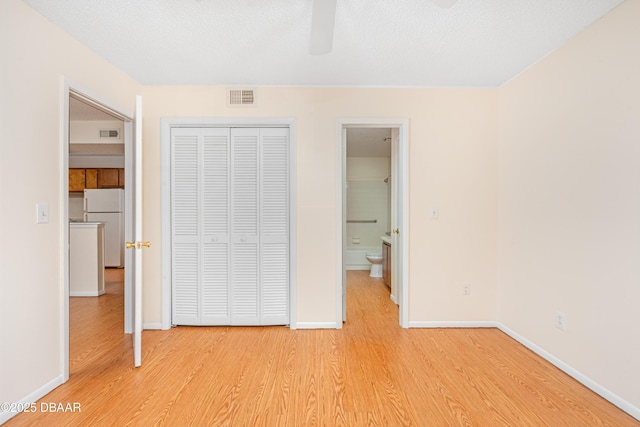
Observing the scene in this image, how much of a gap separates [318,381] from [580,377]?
72.5 inches

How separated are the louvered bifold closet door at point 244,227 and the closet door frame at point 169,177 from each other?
138 mm

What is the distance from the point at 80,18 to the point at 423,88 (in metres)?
2.85

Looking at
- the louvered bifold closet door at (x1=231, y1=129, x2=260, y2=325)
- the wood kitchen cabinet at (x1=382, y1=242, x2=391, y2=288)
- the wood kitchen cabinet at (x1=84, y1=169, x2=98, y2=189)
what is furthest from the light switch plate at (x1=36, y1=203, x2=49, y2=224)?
the wood kitchen cabinet at (x1=84, y1=169, x2=98, y2=189)

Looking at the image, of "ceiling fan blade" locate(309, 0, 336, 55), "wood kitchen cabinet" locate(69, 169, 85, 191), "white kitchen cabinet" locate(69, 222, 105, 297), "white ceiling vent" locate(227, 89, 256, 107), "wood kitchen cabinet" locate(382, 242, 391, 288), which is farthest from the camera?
"wood kitchen cabinet" locate(69, 169, 85, 191)

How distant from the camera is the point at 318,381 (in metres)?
2.13

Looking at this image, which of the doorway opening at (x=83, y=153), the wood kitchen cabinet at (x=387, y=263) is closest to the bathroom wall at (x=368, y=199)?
the wood kitchen cabinet at (x=387, y=263)

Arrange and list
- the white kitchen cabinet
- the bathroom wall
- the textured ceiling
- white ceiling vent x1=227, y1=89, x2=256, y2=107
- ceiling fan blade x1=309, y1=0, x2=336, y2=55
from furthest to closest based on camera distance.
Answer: the bathroom wall
the white kitchen cabinet
white ceiling vent x1=227, y1=89, x2=256, y2=107
the textured ceiling
ceiling fan blade x1=309, y1=0, x2=336, y2=55

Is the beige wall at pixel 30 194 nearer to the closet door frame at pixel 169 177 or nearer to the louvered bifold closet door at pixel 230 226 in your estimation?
the closet door frame at pixel 169 177

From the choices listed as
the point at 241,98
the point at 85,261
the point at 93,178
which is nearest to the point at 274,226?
the point at 241,98

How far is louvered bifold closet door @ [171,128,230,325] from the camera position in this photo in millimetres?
3076

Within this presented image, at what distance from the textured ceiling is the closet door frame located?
38cm

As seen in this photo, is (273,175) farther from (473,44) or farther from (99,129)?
(99,129)

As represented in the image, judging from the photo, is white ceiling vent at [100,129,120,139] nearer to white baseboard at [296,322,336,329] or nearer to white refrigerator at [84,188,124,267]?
white refrigerator at [84,188,124,267]

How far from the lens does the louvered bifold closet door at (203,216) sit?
3076mm
